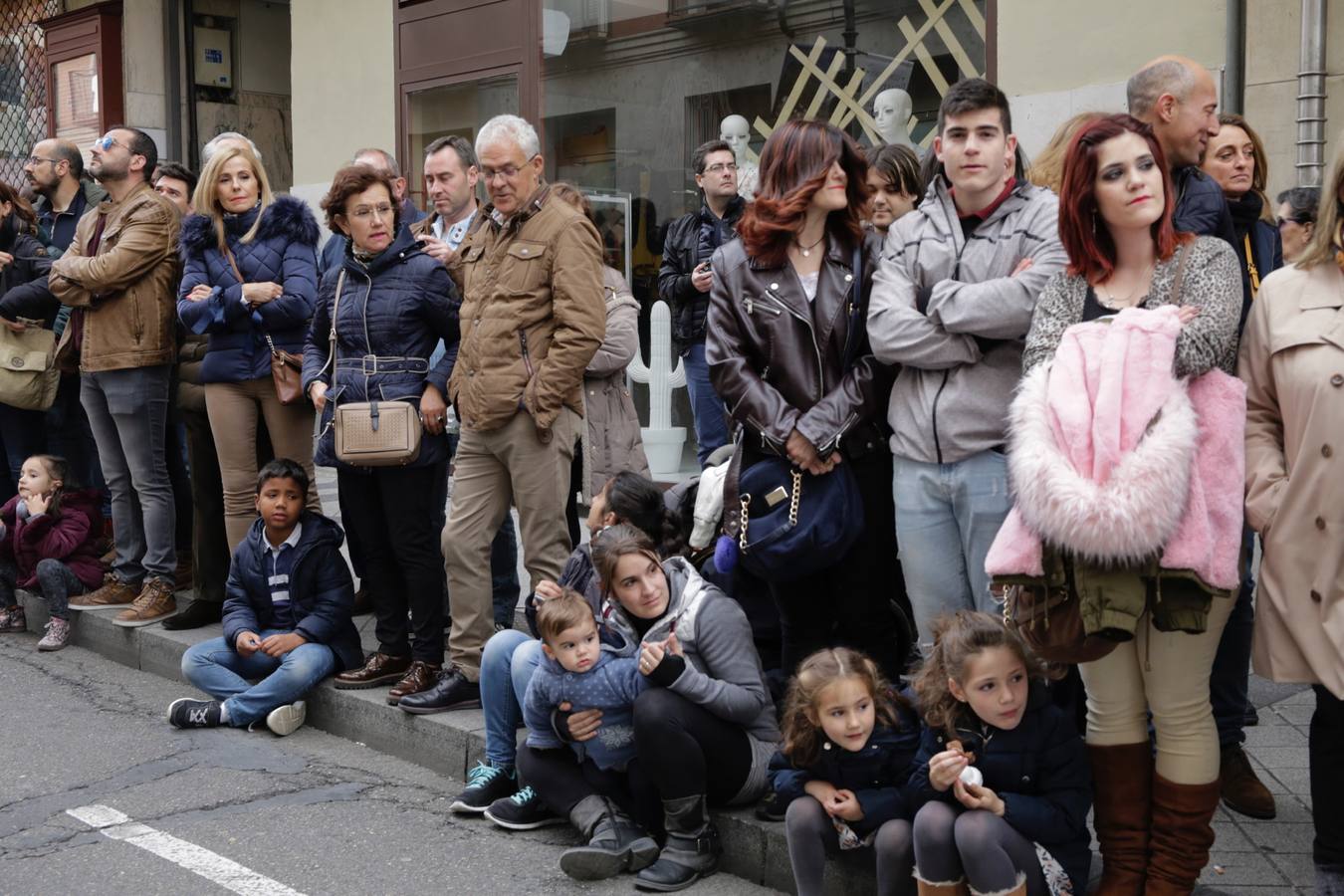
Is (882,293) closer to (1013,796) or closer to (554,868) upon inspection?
(1013,796)

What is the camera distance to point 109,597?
25.2ft

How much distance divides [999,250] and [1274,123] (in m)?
3.13

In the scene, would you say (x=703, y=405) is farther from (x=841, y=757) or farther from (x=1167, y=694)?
(x=1167, y=694)

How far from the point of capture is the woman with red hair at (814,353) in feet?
14.8

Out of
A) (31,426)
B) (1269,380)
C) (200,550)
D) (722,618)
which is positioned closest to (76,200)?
(31,426)

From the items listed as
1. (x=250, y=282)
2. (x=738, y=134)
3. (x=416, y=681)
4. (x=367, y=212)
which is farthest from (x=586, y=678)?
(x=738, y=134)

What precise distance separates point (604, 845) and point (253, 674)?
236cm

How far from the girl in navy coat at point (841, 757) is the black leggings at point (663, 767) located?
41cm

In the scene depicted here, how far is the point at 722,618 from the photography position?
4.64m

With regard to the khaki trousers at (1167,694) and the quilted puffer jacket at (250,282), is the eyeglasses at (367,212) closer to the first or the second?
the quilted puffer jacket at (250,282)

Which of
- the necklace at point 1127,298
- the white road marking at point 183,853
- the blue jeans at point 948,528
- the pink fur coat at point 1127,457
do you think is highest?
the necklace at point 1127,298

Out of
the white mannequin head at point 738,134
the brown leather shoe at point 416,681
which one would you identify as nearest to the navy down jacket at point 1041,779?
the brown leather shoe at point 416,681

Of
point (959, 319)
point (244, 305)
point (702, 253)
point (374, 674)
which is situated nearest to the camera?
point (959, 319)

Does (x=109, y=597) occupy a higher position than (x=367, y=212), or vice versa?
(x=367, y=212)
